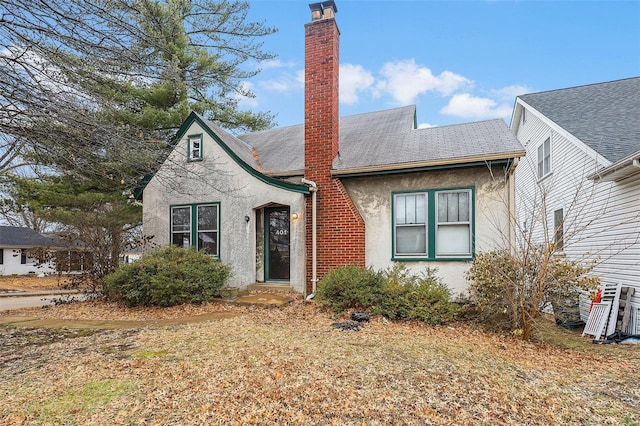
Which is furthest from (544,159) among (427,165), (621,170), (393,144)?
(427,165)

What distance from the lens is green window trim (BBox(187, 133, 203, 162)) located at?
10160 millimetres

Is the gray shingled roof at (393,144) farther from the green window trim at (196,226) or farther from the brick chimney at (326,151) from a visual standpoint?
the green window trim at (196,226)

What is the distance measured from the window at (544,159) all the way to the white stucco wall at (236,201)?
8357 mm

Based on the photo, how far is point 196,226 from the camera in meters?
10.1

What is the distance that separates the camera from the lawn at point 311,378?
3.15 metres

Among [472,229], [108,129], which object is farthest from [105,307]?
[472,229]

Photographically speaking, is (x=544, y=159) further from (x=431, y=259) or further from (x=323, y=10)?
Answer: (x=323, y=10)

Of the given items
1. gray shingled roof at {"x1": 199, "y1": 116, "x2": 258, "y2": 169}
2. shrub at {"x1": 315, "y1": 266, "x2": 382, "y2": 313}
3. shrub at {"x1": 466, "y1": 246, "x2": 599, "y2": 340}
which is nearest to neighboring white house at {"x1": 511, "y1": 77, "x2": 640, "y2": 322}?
shrub at {"x1": 466, "y1": 246, "x2": 599, "y2": 340}

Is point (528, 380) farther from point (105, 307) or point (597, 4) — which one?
point (597, 4)

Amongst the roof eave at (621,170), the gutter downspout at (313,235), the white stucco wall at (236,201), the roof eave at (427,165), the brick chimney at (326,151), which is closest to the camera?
the roof eave at (621,170)

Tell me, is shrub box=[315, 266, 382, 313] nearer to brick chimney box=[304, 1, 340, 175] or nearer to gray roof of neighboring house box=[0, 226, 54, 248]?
brick chimney box=[304, 1, 340, 175]

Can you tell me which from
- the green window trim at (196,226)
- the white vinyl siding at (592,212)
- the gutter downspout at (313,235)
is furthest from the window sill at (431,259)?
the green window trim at (196,226)

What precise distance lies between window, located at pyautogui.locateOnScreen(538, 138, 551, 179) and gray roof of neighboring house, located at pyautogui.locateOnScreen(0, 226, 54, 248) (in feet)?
101

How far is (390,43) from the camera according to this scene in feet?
44.3
